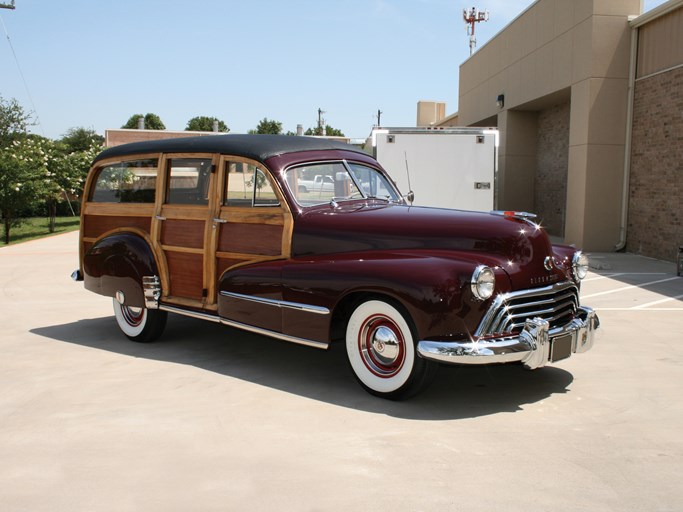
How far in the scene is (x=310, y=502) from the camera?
10.5ft

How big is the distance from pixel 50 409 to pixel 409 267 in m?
2.62

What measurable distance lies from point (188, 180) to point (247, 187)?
828 mm

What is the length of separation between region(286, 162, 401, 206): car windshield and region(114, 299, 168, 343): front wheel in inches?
79.1

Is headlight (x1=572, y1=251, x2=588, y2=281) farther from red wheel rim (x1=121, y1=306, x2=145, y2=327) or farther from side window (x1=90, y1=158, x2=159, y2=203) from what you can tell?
red wheel rim (x1=121, y1=306, x2=145, y2=327)

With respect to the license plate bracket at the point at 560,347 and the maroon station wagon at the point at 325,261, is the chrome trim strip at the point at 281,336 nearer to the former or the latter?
the maroon station wagon at the point at 325,261

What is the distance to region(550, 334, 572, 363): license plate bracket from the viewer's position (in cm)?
448

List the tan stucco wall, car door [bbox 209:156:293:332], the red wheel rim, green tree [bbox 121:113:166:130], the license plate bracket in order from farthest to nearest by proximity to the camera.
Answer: green tree [bbox 121:113:166:130]
the tan stucco wall
the red wheel rim
car door [bbox 209:156:293:332]
the license plate bracket

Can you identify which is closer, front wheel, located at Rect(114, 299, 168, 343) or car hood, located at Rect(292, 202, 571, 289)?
car hood, located at Rect(292, 202, 571, 289)

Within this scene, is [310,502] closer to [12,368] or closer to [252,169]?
[252,169]

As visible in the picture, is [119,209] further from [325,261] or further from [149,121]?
[149,121]

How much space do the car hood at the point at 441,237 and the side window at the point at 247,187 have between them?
15.3 inches

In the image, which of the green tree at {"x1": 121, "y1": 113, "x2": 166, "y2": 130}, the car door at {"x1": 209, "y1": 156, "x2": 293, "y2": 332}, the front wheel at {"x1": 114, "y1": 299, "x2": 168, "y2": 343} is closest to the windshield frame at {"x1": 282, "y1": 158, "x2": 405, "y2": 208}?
the car door at {"x1": 209, "y1": 156, "x2": 293, "y2": 332}

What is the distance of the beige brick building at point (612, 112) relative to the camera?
13.4 metres

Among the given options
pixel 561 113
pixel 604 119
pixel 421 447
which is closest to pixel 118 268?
pixel 421 447
